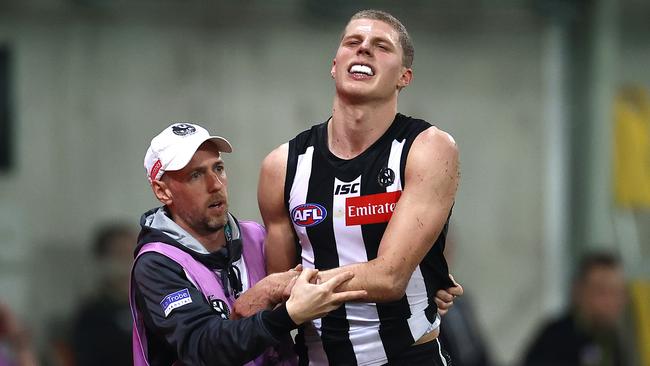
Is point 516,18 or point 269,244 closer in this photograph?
point 269,244

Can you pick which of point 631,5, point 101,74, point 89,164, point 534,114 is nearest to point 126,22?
point 101,74

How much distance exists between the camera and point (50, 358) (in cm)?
929

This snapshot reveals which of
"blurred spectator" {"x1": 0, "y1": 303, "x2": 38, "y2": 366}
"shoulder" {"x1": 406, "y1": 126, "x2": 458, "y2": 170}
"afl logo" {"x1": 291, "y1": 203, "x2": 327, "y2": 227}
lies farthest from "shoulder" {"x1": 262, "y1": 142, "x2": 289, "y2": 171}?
"blurred spectator" {"x1": 0, "y1": 303, "x2": 38, "y2": 366}

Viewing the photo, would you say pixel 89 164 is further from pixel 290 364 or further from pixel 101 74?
pixel 290 364

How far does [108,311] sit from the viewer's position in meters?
9.13

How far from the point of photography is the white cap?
16.6 feet

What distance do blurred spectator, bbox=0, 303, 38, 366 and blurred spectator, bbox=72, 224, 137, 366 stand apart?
Answer: 87 centimetres

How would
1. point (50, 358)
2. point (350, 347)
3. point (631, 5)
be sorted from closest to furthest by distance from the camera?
point (350, 347) → point (50, 358) → point (631, 5)

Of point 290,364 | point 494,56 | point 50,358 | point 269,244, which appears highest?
point 494,56

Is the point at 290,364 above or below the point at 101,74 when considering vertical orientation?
below

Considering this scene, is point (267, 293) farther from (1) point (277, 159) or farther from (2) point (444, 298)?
(2) point (444, 298)

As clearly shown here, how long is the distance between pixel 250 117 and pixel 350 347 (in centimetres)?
533

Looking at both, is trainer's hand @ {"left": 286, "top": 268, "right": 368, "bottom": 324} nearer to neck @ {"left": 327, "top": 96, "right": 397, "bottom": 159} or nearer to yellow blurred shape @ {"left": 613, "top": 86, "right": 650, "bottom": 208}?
neck @ {"left": 327, "top": 96, "right": 397, "bottom": 159}

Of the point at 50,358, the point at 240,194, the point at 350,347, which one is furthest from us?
→ the point at 240,194
